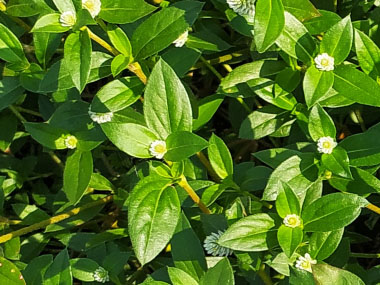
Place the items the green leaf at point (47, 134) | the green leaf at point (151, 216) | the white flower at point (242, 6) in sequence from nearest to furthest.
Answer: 1. the green leaf at point (151, 216)
2. the white flower at point (242, 6)
3. the green leaf at point (47, 134)

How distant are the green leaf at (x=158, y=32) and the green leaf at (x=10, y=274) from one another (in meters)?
0.58

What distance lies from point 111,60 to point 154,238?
444mm

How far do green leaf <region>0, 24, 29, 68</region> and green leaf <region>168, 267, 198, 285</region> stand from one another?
0.70 meters

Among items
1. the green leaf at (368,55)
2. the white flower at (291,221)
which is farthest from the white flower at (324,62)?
the white flower at (291,221)

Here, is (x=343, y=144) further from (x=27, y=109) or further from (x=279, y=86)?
(x=27, y=109)

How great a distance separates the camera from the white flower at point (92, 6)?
A: 1278mm

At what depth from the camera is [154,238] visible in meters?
1.25

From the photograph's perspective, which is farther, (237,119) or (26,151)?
(26,151)

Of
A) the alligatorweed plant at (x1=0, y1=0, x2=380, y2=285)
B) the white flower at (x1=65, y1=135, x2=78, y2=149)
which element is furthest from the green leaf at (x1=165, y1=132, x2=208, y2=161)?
the white flower at (x1=65, y1=135, x2=78, y2=149)

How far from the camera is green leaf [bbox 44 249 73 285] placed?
1376 millimetres

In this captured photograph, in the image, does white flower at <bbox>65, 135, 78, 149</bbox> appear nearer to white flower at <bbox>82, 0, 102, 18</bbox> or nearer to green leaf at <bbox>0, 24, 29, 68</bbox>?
green leaf at <bbox>0, 24, 29, 68</bbox>

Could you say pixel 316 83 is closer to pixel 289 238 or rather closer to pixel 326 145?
pixel 326 145

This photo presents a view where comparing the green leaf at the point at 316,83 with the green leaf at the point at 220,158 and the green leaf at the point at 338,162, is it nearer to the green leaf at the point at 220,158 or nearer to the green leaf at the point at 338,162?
the green leaf at the point at 338,162

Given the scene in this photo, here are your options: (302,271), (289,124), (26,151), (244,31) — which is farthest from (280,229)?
(26,151)
